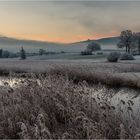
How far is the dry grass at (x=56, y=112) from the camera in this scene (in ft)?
24.3

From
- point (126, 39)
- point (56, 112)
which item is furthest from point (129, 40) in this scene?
point (56, 112)

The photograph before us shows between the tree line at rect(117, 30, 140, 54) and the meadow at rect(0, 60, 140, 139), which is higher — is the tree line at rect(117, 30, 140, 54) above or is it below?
above

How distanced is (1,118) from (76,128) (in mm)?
1993

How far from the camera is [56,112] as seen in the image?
353 inches

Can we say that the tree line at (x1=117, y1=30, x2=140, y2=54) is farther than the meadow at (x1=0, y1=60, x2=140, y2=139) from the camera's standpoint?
Yes

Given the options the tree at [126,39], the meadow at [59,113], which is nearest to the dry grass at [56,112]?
the meadow at [59,113]

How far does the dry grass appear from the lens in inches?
291

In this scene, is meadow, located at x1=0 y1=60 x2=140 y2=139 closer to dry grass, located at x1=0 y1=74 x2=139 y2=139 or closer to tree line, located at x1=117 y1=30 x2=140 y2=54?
dry grass, located at x1=0 y1=74 x2=139 y2=139

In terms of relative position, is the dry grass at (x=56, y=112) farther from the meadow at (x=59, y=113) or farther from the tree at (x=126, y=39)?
the tree at (x=126, y=39)

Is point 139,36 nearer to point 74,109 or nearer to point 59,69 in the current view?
point 59,69

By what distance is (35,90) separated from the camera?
9453mm

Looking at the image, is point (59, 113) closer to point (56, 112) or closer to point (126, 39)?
point (56, 112)

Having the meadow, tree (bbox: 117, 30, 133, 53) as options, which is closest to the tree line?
tree (bbox: 117, 30, 133, 53)

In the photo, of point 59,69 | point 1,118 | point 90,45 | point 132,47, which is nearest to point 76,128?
point 1,118
